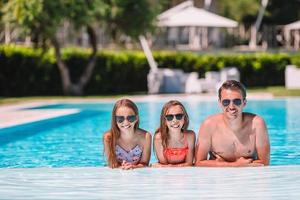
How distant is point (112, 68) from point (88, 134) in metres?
13.7

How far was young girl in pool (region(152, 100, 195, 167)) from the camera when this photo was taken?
7742 millimetres

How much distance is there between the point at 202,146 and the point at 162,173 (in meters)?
0.69

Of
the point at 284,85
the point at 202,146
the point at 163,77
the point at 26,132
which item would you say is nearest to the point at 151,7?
the point at 163,77

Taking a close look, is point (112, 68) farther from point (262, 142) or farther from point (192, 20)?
point (262, 142)

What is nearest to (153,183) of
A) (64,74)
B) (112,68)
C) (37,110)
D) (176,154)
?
(176,154)

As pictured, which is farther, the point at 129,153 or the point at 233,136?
the point at 129,153

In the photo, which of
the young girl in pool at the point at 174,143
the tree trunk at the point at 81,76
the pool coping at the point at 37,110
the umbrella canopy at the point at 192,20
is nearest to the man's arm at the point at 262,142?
the young girl in pool at the point at 174,143

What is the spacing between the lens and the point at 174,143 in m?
7.82

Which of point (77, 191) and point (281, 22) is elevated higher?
point (281, 22)

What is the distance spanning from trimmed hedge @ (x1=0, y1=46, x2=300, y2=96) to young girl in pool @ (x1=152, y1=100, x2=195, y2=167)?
64.9 ft

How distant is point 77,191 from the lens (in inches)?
259

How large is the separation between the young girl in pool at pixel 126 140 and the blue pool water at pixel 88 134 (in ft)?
10.4

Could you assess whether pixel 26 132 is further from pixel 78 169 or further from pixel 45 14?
pixel 45 14

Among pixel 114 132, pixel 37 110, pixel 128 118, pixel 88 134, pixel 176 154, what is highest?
pixel 128 118
